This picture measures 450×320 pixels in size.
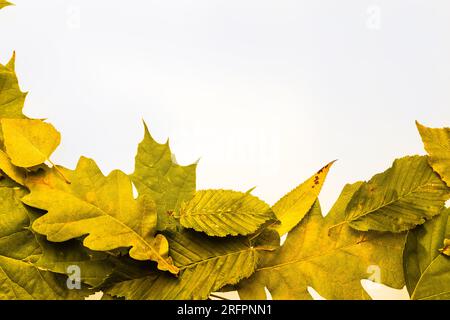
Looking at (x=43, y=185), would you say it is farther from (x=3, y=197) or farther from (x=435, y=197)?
(x=435, y=197)

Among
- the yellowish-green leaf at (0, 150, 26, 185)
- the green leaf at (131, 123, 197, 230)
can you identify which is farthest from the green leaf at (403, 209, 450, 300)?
the yellowish-green leaf at (0, 150, 26, 185)

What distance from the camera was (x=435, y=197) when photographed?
285 millimetres

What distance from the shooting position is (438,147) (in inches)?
11.4

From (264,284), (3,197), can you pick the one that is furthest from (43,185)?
(264,284)

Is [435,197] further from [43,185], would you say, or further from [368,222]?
[43,185]

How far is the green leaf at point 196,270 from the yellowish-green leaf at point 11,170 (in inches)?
3.7

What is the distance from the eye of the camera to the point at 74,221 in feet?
0.94

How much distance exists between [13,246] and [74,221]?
47 mm

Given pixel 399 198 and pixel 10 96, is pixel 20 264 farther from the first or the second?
pixel 399 198

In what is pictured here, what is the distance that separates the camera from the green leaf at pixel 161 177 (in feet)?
1.00

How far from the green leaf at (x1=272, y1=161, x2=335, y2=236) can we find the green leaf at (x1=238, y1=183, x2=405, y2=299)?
0.01 metres
